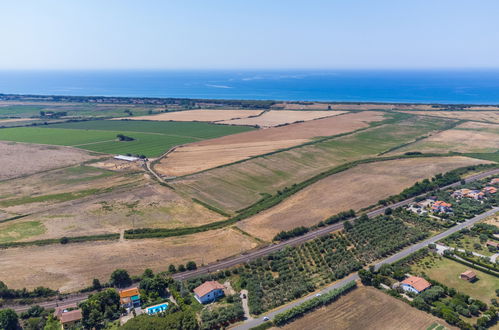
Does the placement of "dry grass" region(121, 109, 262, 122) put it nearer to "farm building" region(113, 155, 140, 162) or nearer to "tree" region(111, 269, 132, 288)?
"farm building" region(113, 155, 140, 162)

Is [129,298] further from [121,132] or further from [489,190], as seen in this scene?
[121,132]

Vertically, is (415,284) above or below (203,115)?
below

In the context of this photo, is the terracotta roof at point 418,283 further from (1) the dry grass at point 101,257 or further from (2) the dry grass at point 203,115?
(2) the dry grass at point 203,115

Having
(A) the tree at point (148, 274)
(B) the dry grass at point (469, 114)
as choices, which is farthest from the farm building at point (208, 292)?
(B) the dry grass at point (469, 114)

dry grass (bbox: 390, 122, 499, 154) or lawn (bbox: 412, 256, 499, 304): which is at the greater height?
dry grass (bbox: 390, 122, 499, 154)

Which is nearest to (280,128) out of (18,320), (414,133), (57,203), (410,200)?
(414,133)

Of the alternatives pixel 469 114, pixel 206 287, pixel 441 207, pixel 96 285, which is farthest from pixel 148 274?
pixel 469 114

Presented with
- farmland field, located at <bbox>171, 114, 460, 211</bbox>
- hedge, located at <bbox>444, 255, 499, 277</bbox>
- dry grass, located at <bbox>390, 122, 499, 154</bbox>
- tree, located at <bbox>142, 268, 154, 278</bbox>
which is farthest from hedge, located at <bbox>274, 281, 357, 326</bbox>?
dry grass, located at <bbox>390, 122, 499, 154</bbox>
